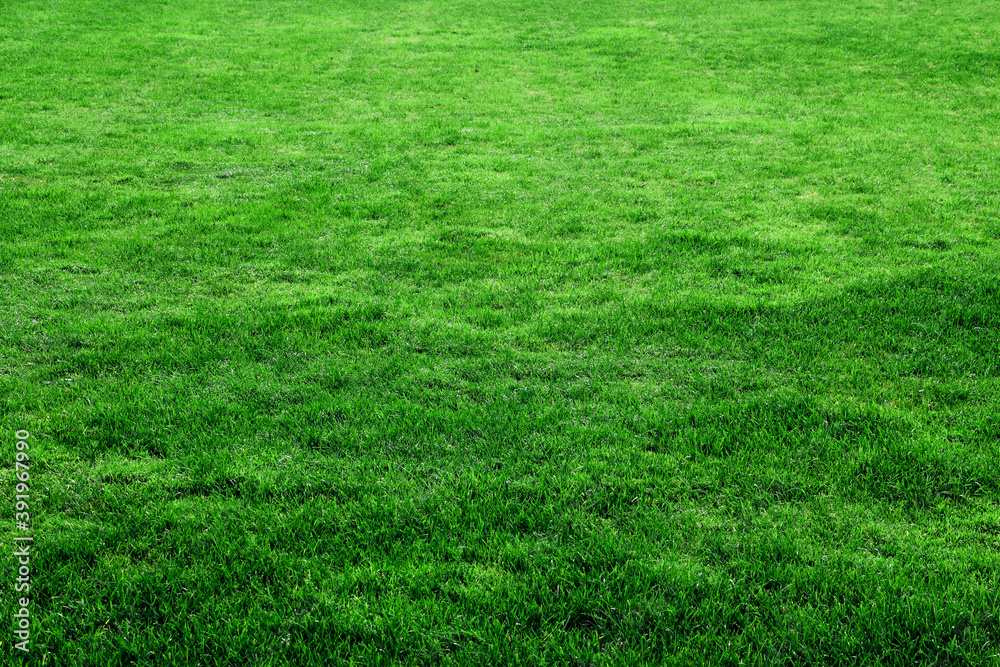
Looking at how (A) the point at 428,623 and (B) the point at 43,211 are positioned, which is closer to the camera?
(A) the point at 428,623

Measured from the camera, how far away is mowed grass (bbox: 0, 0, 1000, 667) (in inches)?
150

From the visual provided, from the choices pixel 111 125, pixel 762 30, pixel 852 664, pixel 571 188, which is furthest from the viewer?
pixel 762 30

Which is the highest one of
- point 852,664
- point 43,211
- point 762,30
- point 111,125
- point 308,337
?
point 762,30

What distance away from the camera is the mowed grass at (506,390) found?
381 cm

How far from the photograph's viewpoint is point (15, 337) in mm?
6715

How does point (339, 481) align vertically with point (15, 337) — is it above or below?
below

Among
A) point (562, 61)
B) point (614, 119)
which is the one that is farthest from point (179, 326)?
point (562, 61)

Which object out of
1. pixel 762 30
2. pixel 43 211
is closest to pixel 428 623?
pixel 43 211

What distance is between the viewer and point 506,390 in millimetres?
5918

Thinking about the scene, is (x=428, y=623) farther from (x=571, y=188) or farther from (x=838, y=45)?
(x=838, y=45)

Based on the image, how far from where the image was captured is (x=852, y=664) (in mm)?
3453

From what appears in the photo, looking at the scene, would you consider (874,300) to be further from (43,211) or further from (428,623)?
(43,211)

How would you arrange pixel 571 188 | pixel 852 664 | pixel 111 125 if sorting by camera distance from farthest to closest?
pixel 111 125 → pixel 571 188 → pixel 852 664

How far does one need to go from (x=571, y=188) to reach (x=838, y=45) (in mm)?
14205
